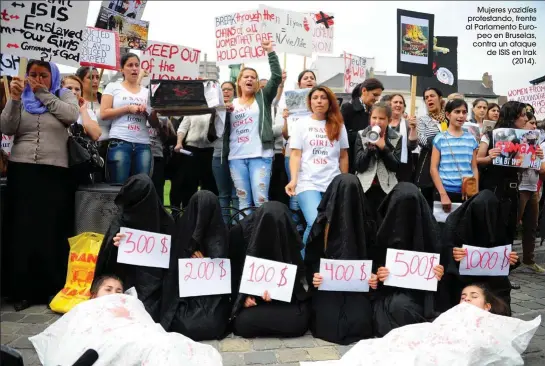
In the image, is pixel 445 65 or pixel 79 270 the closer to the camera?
pixel 79 270

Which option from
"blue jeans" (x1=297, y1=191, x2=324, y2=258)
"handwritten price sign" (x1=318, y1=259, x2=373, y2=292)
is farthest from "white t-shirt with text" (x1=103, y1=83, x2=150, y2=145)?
"handwritten price sign" (x1=318, y1=259, x2=373, y2=292)

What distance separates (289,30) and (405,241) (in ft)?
14.3

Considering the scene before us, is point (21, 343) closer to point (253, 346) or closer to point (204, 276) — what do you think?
point (204, 276)

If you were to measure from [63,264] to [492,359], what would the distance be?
3834mm

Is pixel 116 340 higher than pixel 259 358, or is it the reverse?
pixel 116 340

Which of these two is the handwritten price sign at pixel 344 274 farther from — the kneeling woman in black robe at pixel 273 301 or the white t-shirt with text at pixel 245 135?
the white t-shirt with text at pixel 245 135

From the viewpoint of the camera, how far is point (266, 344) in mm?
3791

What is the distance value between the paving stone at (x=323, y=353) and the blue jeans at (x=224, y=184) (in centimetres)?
237

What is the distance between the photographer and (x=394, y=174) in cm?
500

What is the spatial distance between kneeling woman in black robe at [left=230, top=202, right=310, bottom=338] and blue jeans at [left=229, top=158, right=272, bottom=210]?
1261 millimetres

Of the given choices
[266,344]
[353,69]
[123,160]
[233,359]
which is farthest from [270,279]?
[353,69]

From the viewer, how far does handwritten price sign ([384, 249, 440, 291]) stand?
391 centimetres

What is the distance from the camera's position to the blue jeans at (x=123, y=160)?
204 inches

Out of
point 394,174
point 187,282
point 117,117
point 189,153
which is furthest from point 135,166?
point 394,174
